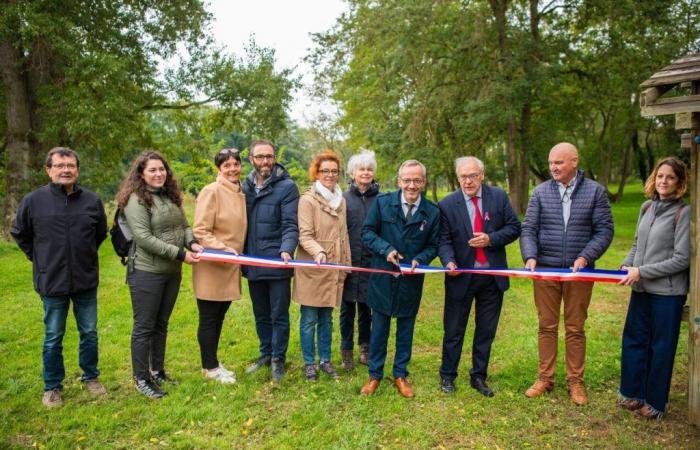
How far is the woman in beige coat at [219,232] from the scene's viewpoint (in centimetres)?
482

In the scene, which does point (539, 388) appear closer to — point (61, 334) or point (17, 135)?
point (61, 334)

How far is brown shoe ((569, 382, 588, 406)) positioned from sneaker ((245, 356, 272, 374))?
3.09 meters

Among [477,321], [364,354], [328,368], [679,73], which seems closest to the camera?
[679,73]

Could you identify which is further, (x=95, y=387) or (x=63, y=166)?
(x=95, y=387)

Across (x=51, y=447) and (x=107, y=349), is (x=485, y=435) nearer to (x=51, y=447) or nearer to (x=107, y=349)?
(x=51, y=447)

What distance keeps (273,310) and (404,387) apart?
1.51 metres

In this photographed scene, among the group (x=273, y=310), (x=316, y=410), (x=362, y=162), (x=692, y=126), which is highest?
(x=692, y=126)

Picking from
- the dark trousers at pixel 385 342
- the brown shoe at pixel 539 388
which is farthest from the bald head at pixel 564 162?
the brown shoe at pixel 539 388

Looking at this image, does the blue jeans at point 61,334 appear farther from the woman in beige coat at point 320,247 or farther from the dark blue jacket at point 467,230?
the dark blue jacket at point 467,230

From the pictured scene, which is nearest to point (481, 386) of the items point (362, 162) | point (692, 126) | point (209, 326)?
point (362, 162)

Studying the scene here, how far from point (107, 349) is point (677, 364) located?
6725 mm

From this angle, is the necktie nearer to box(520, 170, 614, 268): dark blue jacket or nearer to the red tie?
the red tie

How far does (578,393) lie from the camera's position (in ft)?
15.7

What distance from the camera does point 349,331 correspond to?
565 centimetres
